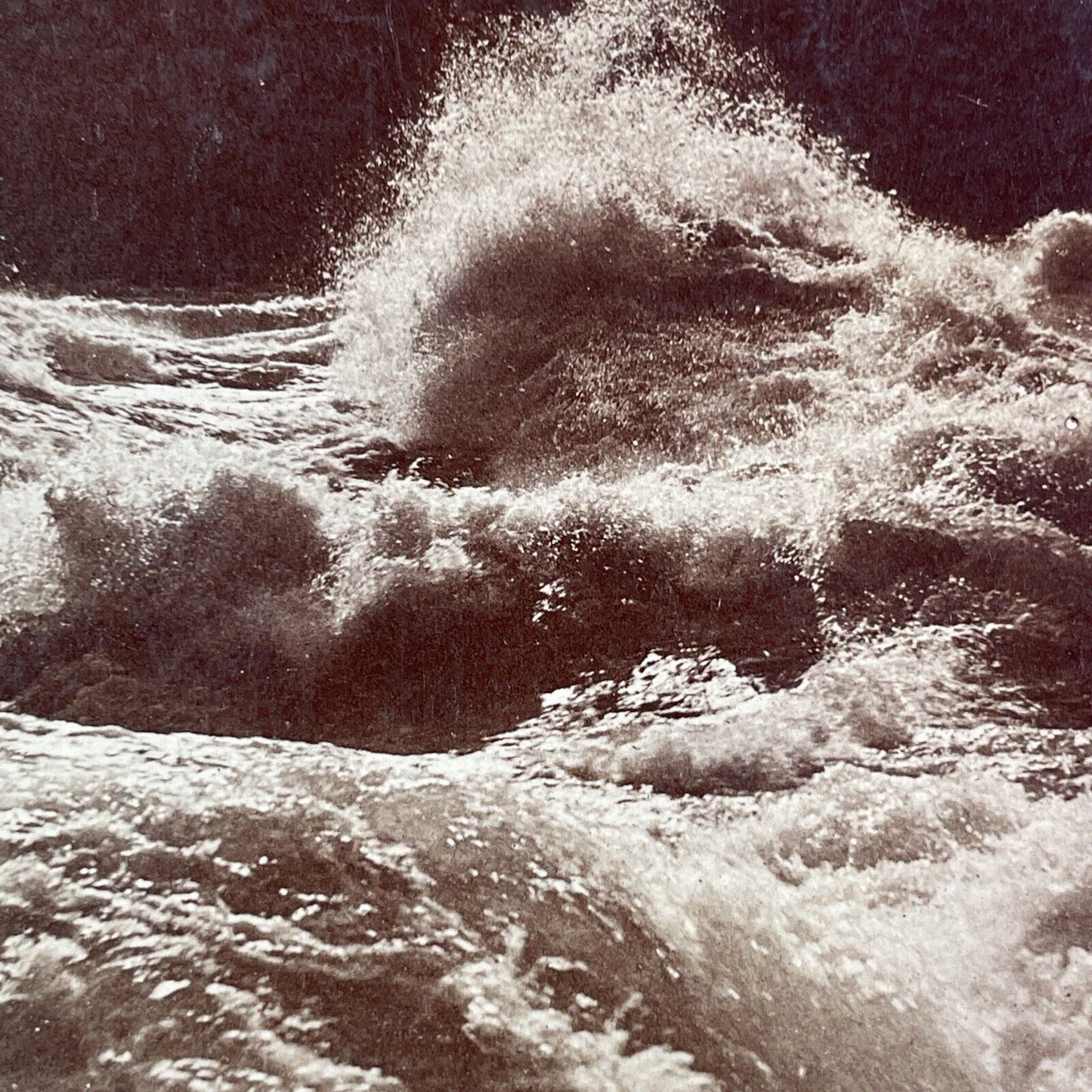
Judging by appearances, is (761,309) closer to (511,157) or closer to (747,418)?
(747,418)

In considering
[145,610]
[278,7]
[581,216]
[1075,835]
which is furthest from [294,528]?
[1075,835]

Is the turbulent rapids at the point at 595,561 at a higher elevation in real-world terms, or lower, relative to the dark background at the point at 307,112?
lower

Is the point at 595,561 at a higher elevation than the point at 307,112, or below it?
below

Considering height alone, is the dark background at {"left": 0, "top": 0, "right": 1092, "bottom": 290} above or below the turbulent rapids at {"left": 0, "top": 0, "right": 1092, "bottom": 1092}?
above
